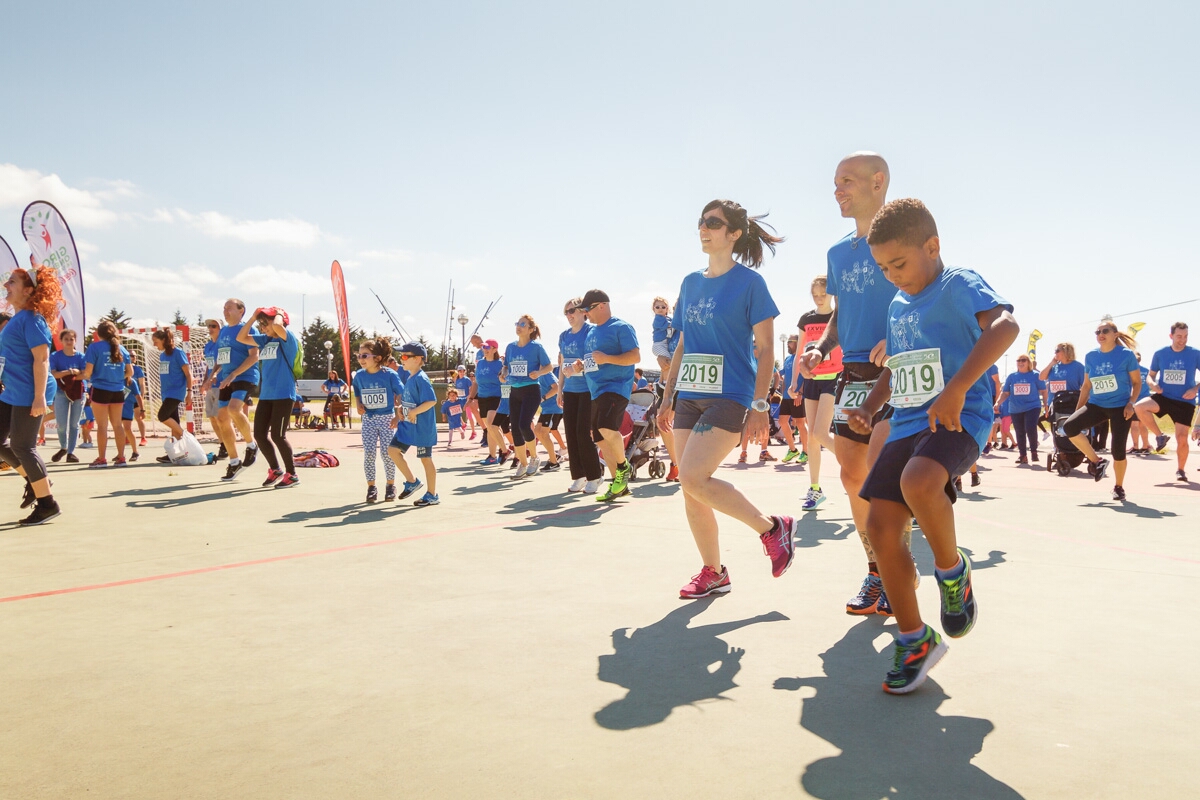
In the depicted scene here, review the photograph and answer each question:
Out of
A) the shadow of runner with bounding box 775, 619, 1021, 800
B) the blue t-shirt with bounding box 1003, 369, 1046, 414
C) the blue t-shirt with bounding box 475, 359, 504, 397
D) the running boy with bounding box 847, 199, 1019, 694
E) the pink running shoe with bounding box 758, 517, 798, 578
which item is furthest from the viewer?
the blue t-shirt with bounding box 1003, 369, 1046, 414

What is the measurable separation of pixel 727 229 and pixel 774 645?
2210 millimetres

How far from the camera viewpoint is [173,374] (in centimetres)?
1205

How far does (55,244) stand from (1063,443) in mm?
17448

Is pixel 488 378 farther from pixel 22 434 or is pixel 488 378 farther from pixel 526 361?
pixel 22 434

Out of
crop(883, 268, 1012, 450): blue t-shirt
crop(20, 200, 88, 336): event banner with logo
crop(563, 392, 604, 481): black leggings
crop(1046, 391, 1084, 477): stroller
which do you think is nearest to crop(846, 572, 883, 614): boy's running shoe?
crop(883, 268, 1012, 450): blue t-shirt

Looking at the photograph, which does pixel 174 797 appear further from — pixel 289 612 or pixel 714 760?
pixel 289 612

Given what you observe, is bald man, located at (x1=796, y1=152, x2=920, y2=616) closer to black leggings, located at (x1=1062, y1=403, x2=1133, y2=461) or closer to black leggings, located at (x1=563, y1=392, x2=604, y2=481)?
black leggings, located at (x1=563, y1=392, x2=604, y2=481)

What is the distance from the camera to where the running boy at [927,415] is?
106 inches

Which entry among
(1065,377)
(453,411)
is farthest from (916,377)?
(453,411)

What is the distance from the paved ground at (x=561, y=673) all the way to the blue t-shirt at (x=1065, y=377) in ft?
24.9

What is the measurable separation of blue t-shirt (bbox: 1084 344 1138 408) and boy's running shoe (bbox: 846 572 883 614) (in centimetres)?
685

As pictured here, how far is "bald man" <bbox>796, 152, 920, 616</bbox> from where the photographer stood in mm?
3938

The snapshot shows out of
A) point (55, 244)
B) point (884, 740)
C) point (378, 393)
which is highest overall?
point (55, 244)

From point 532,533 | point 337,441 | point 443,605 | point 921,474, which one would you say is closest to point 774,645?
point 921,474
